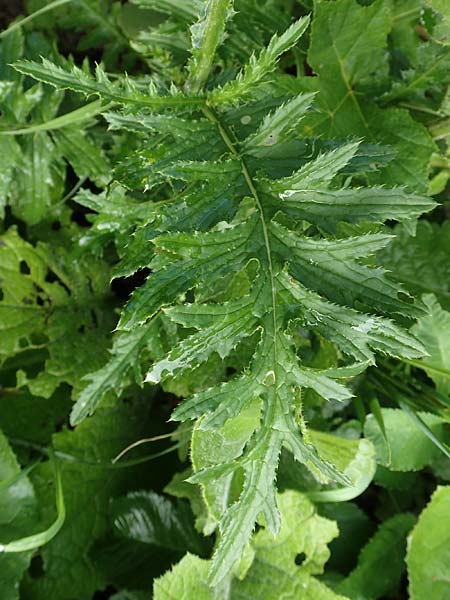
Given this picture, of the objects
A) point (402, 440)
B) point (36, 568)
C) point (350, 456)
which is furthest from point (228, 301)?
point (36, 568)

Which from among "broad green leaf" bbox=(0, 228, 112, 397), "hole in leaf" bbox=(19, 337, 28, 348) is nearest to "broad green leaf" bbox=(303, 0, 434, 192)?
"broad green leaf" bbox=(0, 228, 112, 397)

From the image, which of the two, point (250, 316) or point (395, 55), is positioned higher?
point (395, 55)

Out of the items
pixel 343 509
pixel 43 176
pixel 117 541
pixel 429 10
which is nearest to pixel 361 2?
pixel 429 10

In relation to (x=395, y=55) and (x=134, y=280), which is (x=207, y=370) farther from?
(x=395, y=55)

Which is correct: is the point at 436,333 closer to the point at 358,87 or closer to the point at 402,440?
the point at 402,440

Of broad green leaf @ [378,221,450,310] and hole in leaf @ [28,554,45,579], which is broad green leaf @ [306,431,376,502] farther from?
hole in leaf @ [28,554,45,579]

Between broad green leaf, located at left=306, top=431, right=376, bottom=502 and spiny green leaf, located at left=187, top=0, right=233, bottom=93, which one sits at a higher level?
spiny green leaf, located at left=187, top=0, right=233, bottom=93
